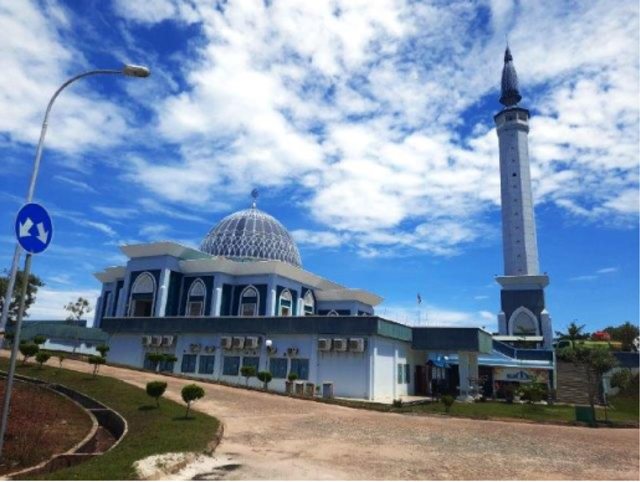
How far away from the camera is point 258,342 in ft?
103

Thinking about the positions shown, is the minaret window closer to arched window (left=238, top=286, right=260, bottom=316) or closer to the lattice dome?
the lattice dome

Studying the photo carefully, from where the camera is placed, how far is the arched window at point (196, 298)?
139 ft

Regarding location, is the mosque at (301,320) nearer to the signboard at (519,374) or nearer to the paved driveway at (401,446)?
the signboard at (519,374)

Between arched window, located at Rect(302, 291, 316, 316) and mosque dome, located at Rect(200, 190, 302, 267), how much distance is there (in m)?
4.34

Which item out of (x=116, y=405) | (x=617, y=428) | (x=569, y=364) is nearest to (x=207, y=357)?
(x=116, y=405)

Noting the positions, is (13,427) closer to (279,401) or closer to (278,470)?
(278,470)

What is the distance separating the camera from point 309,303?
47906mm

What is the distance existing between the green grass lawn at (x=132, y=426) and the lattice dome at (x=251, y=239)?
25.1m

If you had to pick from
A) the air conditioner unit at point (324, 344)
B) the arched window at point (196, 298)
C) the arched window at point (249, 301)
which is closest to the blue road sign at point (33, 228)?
the air conditioner unit at point (324, 344)

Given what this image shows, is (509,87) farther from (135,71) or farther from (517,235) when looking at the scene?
(135,71)

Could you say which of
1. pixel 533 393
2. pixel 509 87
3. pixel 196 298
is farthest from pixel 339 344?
pixel 509 87

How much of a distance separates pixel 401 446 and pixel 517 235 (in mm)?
53951

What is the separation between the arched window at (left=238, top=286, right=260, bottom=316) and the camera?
42094 millimetres

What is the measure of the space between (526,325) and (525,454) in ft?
165
